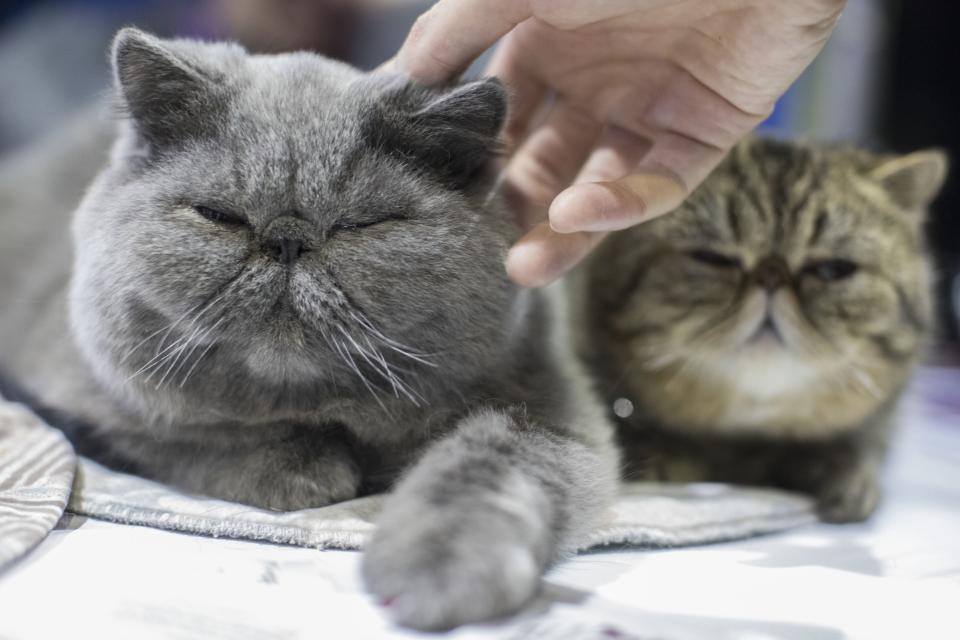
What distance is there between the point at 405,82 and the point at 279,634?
2.18 ft

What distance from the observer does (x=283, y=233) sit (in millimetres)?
908

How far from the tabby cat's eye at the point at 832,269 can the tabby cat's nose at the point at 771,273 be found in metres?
0.05

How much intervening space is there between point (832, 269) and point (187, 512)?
1069mm

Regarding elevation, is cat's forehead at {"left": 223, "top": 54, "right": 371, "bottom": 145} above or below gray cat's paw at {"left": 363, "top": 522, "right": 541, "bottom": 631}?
above

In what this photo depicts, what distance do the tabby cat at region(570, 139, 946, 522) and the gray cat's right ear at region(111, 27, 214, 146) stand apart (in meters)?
0.79

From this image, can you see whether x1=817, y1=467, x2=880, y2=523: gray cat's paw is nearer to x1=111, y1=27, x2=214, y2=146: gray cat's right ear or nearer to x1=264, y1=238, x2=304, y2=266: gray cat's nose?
x1=264, y1=238, x2=304, y2=266: gray cat's nose

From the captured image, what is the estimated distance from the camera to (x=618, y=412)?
56.2 inches

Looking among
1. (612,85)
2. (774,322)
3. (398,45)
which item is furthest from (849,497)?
(398,45)

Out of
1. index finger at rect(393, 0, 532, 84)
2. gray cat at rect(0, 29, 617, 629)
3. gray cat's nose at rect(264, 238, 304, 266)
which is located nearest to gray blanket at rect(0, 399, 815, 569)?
gray cat at rect(0, 29, 617, 629)

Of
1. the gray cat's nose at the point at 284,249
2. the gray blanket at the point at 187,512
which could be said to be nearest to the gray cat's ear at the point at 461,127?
the gray cat's nose at the point at 284,249

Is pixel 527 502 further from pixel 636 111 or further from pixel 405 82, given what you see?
pixel 636 111

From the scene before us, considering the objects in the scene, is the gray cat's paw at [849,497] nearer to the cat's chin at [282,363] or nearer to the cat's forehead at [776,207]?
the cat's forehead at [776,207]

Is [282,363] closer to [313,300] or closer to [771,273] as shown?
[313,300]

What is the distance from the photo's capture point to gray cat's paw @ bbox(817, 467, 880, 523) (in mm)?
1299
